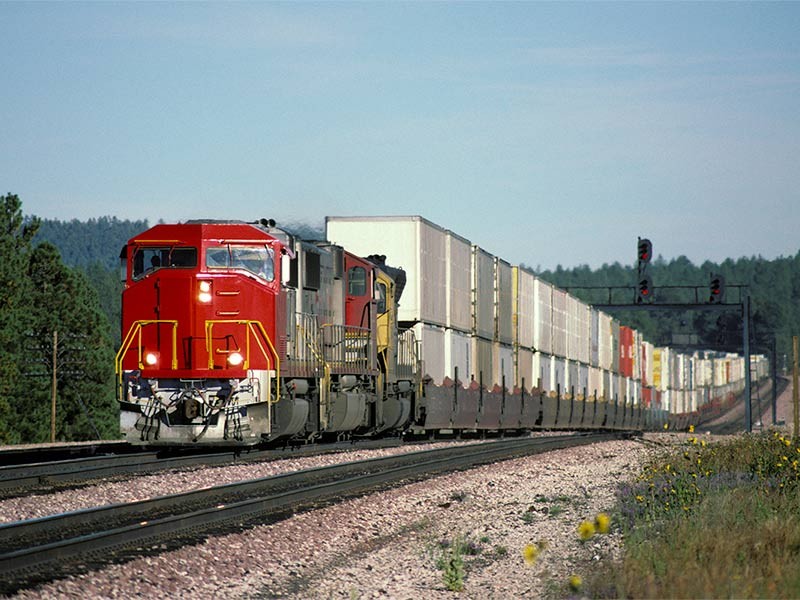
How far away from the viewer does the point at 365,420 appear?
25.2 m

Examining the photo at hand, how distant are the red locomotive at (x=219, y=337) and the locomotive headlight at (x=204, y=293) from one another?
2 centimetres

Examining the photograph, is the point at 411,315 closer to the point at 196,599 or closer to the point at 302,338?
the point at 302,338

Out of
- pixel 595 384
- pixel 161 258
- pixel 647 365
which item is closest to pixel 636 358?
pixel 647 365

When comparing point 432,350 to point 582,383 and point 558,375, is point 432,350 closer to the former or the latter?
point 558,375

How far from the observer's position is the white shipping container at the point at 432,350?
28859 millimetres

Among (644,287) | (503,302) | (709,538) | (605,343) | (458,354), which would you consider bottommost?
(709,538)

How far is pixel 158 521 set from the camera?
11516 mm

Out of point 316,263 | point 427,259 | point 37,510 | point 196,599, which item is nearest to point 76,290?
point 427,259

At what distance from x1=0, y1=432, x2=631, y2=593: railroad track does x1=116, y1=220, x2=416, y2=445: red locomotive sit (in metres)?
2.06

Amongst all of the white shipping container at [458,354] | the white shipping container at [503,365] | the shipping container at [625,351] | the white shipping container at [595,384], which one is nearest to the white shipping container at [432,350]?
the white shipping container at [458,354]

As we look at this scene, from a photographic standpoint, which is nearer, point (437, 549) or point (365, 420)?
point (437, 549)

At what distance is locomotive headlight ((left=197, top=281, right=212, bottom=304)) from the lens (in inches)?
782

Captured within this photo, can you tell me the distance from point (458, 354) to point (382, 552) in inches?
830

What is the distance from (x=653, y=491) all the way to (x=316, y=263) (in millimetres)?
10235
